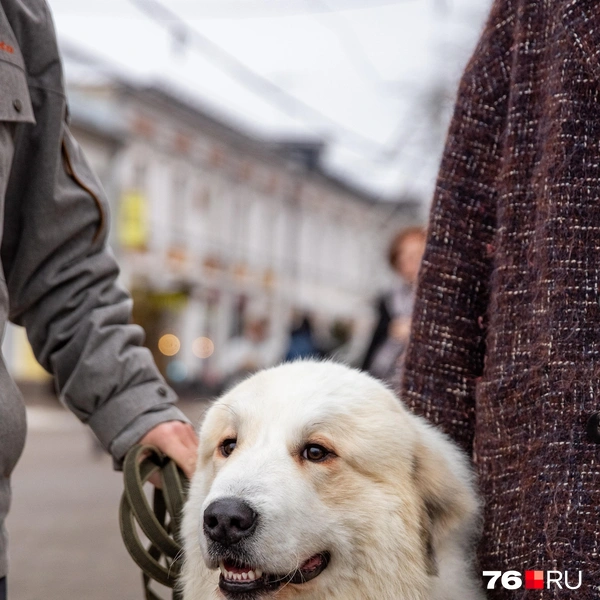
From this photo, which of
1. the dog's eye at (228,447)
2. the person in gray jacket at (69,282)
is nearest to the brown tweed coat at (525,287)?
the dog's eye at (228,447)

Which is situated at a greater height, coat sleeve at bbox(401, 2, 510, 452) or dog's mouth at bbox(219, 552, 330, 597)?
coat sleeve at bbox(401, 2, 510, 452)

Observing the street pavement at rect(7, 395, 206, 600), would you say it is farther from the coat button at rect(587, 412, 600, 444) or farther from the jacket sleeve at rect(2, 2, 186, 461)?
the coat button at rect(587, 412, 600, 444)

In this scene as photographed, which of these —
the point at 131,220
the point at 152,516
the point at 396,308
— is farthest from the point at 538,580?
the point at 131,220

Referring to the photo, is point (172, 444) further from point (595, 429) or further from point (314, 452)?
point (595, 429)

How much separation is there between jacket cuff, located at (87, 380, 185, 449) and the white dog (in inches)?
9.9

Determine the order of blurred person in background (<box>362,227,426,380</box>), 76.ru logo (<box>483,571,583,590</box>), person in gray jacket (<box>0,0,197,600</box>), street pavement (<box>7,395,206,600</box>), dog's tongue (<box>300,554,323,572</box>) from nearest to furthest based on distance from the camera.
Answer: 76.ru logo (<box>483,571,583,590</box>)
dog's tongue (<box>300,554,323,572</box>)
person in gray jacket (<box>0,0,197,600</box>)
street pavement (<box>7,395,206,600</box>)
blurred person in background (<box>362,227,426,380</box>)

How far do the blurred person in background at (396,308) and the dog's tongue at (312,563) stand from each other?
4940 millimetres

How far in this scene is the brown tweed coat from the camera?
81.2 inches

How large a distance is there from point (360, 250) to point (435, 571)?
178 ft

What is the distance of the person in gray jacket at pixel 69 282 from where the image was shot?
2.55m

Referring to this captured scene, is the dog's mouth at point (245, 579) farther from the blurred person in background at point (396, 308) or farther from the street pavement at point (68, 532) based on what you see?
the blurred person in background at point (396, 308)

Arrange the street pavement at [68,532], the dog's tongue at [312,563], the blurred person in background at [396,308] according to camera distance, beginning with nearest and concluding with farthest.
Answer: the dog's tongue at [312,563], the street pavement at [68,532], the blurred person in background at [396,308]

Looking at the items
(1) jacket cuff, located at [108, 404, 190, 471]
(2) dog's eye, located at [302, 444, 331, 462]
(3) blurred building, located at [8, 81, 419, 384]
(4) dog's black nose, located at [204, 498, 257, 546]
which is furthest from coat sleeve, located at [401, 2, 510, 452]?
(3) blurred building, located at [8, 81, 419, 384]

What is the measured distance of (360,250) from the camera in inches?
2224
